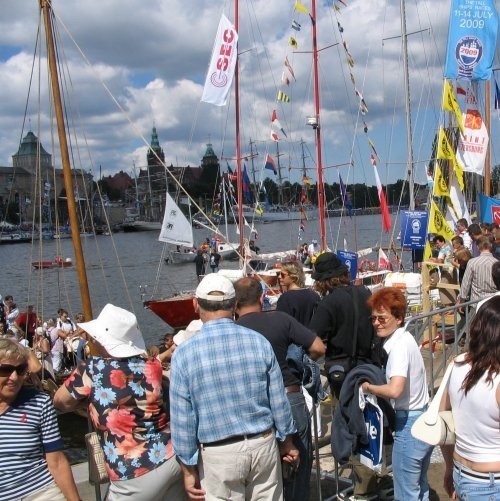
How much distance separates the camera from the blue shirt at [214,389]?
→ 2914 millimetres

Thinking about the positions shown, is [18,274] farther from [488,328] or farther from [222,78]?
[488,328]

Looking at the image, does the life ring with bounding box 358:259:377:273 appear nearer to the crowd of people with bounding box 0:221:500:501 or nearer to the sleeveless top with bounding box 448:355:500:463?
the crowd of people with bounding box 0:221:500:501

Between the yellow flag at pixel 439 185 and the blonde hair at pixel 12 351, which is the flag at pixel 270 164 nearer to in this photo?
the yellow flag at pixel 439 185

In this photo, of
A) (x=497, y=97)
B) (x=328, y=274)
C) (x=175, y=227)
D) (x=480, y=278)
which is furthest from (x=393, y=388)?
(x=175, y=227)

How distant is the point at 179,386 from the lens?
115 inches

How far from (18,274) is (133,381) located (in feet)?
186

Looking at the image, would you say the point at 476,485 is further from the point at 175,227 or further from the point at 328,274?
the point at 175,227

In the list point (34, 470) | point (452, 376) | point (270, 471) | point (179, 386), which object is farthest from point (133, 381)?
point (452, 376)

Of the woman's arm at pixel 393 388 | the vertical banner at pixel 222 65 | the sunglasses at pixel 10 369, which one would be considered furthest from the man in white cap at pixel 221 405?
the vertical banner at pixel 222 65

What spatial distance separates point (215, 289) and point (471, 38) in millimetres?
10510

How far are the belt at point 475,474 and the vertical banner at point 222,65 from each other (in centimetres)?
1492

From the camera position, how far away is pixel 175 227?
24.6 m

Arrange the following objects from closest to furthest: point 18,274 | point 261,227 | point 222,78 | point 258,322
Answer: point 258,322, point 222,78, point 18,274, point 261,227

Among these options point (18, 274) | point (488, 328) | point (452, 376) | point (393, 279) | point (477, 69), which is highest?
point (477, 69)
